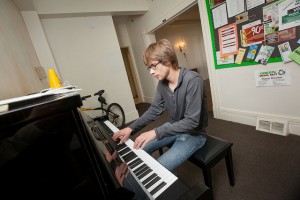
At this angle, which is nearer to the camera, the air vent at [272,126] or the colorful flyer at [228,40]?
the air vent at [272,126]

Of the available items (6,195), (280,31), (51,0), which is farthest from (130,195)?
(51,0)

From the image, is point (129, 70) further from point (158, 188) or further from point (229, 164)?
point (158, 188)

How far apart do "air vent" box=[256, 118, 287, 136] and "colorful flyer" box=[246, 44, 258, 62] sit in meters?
0.84

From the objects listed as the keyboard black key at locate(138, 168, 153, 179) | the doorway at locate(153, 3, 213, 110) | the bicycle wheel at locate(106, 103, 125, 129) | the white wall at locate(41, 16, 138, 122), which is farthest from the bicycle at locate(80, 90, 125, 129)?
the doorway at locate(153, 3, 213, 110)

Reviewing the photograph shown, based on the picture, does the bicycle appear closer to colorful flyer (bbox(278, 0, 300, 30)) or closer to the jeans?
the jeans

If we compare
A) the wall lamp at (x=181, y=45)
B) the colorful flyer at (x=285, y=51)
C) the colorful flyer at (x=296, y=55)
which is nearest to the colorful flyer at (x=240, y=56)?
the colorful flyer at (x=285, y=51)

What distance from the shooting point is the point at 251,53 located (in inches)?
77.9

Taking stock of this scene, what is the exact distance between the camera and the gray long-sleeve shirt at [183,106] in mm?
1024

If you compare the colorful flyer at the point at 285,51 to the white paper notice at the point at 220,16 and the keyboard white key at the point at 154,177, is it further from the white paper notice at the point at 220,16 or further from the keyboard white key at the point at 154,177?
the keyboard white key at the point at 154,177

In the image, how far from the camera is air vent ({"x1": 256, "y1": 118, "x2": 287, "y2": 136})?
6.25ft

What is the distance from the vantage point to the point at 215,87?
262cm

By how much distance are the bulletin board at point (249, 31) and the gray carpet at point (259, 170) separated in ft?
3.14

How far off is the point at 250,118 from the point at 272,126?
12.0 inches

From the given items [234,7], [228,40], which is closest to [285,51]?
[228,40]
